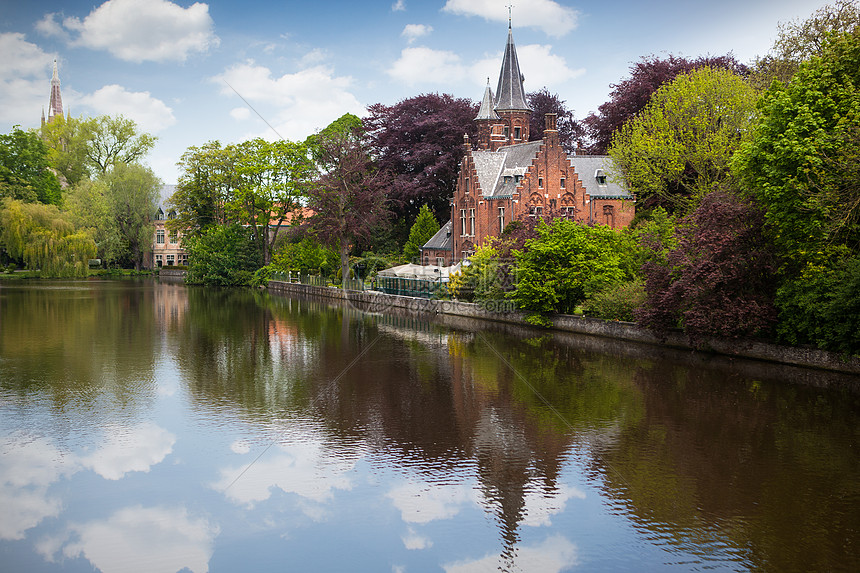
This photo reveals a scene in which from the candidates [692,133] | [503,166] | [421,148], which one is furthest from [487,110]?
[692,133]

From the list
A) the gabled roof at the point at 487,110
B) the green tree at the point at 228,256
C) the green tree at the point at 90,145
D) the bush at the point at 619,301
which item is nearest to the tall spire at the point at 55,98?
the green tree at the point at 90,145

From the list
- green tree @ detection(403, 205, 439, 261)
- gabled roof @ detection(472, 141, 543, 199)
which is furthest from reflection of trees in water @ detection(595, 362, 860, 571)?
green tree @ detection(403, 205, 439, 261)

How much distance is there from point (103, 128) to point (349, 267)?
44008 millimetres

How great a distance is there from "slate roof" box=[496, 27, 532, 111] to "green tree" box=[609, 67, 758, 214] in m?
18.7

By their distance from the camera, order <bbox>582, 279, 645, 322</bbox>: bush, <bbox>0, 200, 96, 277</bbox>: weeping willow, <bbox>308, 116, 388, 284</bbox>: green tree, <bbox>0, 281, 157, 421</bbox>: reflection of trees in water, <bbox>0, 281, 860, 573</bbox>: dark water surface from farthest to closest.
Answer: <bbox>0, 200, 96, 277</bbox>: weeping willow
<bbox>308, 116, 388, 284</bbox>: green tree
<bbox>582, 279, 645, 322</bbox>: bush
<bbox>0, 281, 157, 421</bbox>: reflection of trees in water
<bbox>0, 281, 860, 573</bbox>: dark water surface

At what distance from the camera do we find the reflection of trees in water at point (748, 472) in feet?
30.7

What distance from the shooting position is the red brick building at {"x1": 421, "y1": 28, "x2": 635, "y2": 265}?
4584 centimetres

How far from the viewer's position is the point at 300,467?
475 inches

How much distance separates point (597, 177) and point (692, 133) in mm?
13834

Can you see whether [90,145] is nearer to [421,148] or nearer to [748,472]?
[421,148]

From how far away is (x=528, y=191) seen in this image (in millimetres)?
45906

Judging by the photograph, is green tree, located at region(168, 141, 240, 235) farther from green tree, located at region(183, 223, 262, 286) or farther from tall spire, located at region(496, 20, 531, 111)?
tall spire, located at region(496, 20, 531, 111)

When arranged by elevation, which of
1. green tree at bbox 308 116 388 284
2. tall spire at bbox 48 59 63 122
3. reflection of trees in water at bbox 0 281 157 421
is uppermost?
tall spire at bbox 48 59 63 122

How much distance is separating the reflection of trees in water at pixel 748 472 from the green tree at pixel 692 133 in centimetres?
1746
